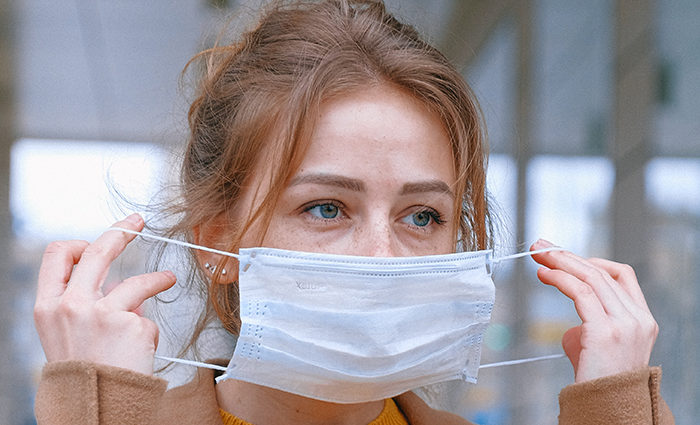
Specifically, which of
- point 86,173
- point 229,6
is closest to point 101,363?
point 86,173

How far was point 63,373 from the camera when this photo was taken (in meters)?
0.98

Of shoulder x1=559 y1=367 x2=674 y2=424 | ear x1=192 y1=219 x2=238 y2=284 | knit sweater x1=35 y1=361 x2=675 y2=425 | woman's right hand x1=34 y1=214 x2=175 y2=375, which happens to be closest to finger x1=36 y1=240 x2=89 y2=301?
woman's right hand x1=34 y1=214 x2=175 y2=375

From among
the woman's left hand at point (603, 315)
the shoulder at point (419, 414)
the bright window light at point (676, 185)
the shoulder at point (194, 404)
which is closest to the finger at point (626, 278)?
the woman's left hand at point (603, 315)

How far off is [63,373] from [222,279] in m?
0.36

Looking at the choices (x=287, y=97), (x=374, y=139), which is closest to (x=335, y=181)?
(x=374, y=139)

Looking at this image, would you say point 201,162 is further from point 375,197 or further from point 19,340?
point 19,340

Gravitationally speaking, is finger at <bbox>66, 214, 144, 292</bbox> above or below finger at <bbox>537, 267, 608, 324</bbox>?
above

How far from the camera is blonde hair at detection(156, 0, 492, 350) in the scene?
122 cm

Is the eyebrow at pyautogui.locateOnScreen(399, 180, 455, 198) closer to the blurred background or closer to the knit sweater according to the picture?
the knit sweater

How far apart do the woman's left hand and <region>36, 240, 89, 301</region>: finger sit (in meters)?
0.94

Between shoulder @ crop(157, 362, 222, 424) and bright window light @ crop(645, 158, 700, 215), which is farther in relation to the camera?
bright window light @ crop(645, 158, 700, 215)

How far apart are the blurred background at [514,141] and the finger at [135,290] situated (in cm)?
111

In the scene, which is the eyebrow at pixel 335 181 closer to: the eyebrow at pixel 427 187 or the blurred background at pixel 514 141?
the eyebrow at pixel 427 187

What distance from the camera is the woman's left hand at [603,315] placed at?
116cm
